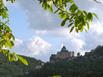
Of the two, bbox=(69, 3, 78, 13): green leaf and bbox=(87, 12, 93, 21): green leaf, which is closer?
bbox=(87, 12, 93, 21): green leaf

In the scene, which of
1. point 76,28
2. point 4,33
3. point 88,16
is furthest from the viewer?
point 4,33

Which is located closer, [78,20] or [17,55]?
[78,20]

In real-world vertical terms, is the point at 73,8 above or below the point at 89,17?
above

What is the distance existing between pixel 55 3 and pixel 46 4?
23 cm

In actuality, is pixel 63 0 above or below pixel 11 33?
above

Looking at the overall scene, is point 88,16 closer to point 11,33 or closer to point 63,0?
point 63,0

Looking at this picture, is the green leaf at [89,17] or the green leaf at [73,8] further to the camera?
the green leaf at [73,8]

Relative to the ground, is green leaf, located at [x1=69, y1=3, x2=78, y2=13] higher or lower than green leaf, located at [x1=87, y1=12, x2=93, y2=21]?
higher

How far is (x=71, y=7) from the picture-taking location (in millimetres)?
8234

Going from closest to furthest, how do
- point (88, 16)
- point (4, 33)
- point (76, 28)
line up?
point (88, 16)
point (76, 28)
point (4, 33)

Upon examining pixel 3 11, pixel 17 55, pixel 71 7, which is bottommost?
pixel 17 55

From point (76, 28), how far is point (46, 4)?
36.0 inches

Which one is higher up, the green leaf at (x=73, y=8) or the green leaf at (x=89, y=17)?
the green leaf at (x=73, y=8)

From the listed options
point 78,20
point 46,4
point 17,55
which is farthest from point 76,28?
point 17,55
